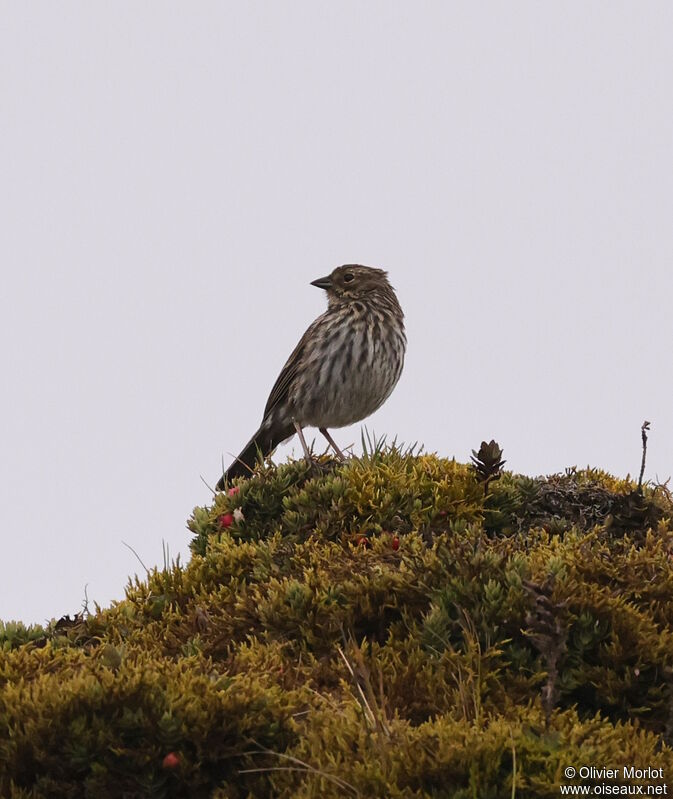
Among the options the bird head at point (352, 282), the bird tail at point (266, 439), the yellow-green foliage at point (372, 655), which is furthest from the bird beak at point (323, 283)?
the yellow-green foliage at point (372, 655)

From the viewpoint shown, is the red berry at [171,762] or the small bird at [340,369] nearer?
the red berry at [171,762]

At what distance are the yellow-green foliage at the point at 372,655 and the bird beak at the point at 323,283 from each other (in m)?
4.97

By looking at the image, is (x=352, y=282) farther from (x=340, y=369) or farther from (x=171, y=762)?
(x=171, y=762)

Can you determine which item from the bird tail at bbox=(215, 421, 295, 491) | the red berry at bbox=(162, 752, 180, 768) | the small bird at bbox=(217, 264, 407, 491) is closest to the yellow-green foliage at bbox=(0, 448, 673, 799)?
the red berry at bbox=(162, 752, 180, 768)

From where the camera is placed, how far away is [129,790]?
14.4 ft

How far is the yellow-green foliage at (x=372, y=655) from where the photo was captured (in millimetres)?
4352

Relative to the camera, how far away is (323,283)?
479 inches

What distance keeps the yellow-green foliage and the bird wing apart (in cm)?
415

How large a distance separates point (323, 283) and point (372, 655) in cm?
722

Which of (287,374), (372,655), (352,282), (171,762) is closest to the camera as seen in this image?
(171,762)

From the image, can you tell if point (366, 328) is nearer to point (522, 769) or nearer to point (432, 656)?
point (432, 656)

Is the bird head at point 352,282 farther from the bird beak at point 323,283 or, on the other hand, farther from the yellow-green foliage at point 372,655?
the yellow-green foliage at point 372,655

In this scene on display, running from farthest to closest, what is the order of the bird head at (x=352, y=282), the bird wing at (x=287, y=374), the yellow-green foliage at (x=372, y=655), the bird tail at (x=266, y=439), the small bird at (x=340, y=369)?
the bird head at (x=352, y=282), the bird tail at (x=266, y=439), the bird wing at (x=287, y=374), the small bird at (x=340, y=369), the yellow-green foliage at (x=372, y=655)

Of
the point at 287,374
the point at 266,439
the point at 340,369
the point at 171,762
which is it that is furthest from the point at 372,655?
the point at 266,439
